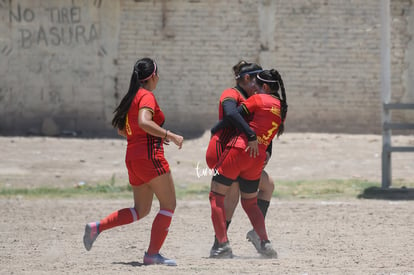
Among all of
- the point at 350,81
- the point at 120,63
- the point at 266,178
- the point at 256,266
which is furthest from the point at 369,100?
the point at 256,266

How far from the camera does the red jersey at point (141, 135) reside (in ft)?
22.6

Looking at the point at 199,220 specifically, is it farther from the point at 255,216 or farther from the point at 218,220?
the point at 218,220

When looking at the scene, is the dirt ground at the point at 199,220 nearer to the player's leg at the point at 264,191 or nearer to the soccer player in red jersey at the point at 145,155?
the soccer player in red jersey at the point at 145,155

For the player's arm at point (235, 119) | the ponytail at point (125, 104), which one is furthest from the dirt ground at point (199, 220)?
the ponytail at point (125, 104)

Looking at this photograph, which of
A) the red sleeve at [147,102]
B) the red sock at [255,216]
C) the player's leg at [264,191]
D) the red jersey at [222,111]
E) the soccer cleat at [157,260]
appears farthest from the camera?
the player's leg at [264,191]

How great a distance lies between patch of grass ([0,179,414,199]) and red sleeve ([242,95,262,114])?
214 inches

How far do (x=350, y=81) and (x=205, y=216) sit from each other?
25.7 feet

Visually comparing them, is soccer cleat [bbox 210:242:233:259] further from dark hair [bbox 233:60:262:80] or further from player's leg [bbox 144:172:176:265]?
dark hair [bbox 233:60:262:80]

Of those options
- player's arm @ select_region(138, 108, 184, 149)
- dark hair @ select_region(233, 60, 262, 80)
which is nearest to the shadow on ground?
dark hair @ select_region(233, 60, 262, 80)

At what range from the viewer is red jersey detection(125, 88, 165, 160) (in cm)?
689

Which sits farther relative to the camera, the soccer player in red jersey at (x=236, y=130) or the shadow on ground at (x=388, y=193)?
the shadow on ground at (x=388, y=193)

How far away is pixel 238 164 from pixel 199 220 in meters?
3.18

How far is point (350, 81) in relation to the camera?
58.1ft

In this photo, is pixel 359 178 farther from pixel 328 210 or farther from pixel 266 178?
pixel 266 178
